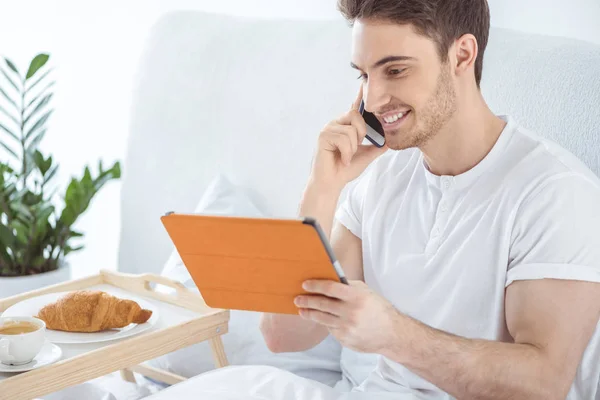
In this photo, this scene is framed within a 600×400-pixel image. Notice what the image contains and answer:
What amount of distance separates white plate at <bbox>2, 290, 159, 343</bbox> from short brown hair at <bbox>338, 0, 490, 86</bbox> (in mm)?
717

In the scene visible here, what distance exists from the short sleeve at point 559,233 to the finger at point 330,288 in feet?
1.05

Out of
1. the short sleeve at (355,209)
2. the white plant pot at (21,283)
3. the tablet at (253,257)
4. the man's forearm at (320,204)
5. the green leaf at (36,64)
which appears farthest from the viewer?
the green leaf at (36,64)

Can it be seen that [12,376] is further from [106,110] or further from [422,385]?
[106,110]

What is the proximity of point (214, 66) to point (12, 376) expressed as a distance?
3.97 feet

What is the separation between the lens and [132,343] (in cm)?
151

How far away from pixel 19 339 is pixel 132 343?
216 millimetres

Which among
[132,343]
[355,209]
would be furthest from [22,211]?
[355,209]

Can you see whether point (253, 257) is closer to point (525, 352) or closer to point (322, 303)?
point (322, 303)

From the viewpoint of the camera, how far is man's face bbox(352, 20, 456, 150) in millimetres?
1374

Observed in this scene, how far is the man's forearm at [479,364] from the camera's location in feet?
3.86

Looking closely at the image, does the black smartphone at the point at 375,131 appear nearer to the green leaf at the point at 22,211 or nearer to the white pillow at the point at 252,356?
the white pillow at the point at 252,356

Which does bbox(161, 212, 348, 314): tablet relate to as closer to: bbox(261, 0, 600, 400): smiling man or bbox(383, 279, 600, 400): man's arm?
bbox(261, 0, 600, 400): smiling man

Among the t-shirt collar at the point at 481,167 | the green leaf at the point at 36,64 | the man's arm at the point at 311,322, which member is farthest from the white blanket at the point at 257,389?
the green leaf at the point at 36,64

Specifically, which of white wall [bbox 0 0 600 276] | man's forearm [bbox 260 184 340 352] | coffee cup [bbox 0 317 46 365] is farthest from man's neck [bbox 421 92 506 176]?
white wall [bbox 0 0 600 276]
